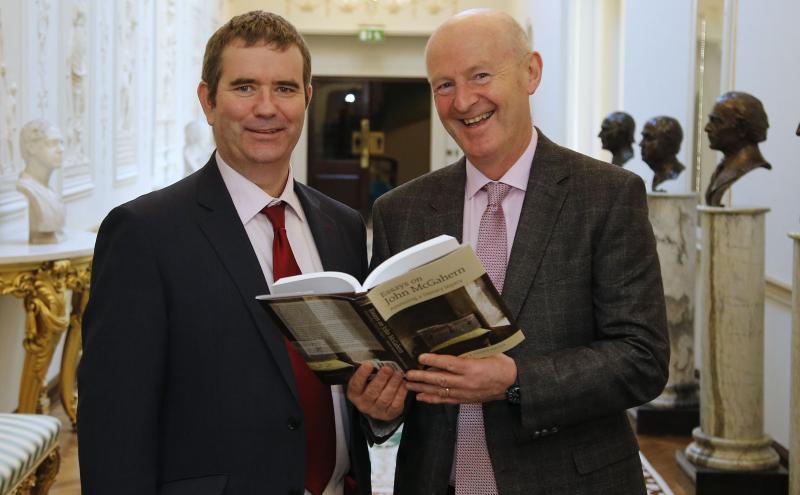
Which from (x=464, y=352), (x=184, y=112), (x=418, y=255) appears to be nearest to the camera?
(x=418, y=255)

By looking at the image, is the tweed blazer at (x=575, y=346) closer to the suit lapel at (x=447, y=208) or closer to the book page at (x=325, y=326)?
the suit lapel at (x=447, y=208)

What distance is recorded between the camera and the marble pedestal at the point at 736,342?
534 cm

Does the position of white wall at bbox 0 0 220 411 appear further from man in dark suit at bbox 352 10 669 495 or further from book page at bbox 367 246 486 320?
book page at bbox 367 246 486 320

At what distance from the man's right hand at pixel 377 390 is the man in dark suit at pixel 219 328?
0.02 m

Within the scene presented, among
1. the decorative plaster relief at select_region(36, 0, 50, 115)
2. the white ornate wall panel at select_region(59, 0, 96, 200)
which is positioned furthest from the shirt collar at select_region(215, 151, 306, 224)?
the white ornate wall panel at select_region(59, 0, 96, 200)

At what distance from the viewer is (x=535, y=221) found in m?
2.49

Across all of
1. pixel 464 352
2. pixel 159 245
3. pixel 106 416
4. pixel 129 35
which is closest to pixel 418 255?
pixel 464 352

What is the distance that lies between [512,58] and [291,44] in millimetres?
560

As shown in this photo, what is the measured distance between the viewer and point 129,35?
1038cm

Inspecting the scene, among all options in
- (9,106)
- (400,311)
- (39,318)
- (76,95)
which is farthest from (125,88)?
(400,311)

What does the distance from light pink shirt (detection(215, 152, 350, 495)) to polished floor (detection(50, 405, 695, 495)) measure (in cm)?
336

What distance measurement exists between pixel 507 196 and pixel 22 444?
225 cm

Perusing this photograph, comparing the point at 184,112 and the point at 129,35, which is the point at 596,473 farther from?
the point at 184,112

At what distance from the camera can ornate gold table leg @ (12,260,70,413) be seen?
5445 mm
